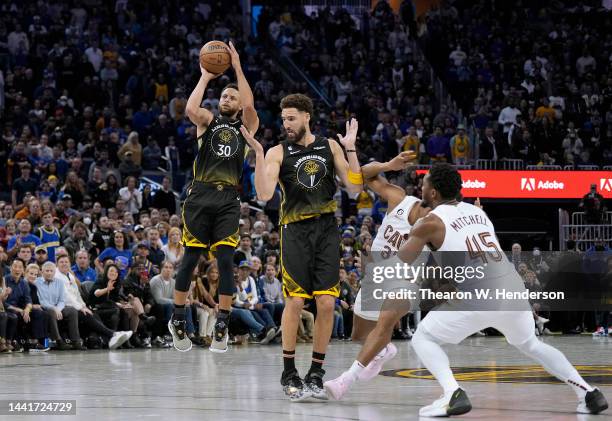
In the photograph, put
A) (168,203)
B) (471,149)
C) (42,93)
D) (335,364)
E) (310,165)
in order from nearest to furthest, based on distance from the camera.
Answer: (310,165) → (335,364) → (168,203) → (42,93) → (471,149)

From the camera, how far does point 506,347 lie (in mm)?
16031

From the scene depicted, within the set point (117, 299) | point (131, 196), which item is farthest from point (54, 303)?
point (131, 196)

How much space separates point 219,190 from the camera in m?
10.4

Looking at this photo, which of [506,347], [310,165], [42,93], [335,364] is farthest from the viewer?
[42,93]

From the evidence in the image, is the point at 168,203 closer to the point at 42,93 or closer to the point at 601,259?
the point at 42,93

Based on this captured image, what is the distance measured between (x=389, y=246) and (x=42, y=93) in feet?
49.1

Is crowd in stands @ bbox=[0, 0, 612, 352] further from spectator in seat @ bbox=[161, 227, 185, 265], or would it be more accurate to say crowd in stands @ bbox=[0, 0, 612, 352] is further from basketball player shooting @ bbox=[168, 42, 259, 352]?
basketball player shooting @ bbox=[168, 42, 259, 352]

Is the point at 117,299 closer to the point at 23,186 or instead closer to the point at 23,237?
the point at 23,237

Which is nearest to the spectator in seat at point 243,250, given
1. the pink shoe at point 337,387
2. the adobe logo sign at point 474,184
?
the adobe logo sign at point 474,184

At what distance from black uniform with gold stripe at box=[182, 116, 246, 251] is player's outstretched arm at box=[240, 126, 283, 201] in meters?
1.21

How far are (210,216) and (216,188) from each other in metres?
0.28

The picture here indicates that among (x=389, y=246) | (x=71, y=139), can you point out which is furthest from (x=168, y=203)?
(x=389, y=246)

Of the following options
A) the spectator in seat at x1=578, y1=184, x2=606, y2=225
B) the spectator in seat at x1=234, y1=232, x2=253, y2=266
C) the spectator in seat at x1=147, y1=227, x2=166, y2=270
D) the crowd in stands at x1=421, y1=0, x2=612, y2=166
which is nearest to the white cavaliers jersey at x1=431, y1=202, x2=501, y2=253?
the spectator in seat at x1=147, y1=227, x2=166, y2=270

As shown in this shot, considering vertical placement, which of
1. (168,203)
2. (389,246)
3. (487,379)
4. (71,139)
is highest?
(71,139)
